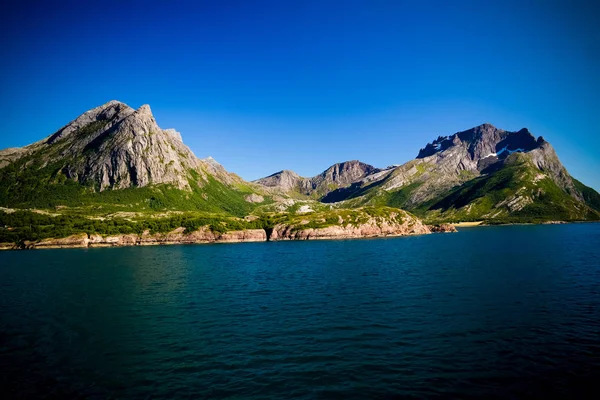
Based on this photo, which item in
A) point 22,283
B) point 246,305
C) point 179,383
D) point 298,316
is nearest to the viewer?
point 179,383

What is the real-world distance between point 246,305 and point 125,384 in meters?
22.8

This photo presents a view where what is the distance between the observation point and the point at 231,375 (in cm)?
2538

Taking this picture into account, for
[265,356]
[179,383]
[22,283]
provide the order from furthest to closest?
[22,283] < [265,356] < [179,383]

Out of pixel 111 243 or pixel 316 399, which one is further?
pixel 111 243

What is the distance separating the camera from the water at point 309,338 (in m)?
23.6

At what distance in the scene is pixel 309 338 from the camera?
32906 mm

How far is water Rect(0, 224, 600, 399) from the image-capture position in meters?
23.6

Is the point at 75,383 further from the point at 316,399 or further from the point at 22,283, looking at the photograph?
the point at 22,283

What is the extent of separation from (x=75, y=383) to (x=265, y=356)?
14.0 meters

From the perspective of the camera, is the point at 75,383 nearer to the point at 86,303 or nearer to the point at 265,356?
the point at 265,356

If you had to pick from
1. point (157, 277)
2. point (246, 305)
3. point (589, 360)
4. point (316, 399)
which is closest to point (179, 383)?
point (316, 399)

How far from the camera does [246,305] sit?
46.6 meters

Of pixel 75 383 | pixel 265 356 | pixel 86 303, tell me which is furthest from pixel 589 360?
pixel 86 303

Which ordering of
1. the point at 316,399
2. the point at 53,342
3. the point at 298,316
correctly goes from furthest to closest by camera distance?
the point at 298,316
the point at 53,342
the point at 316,399
